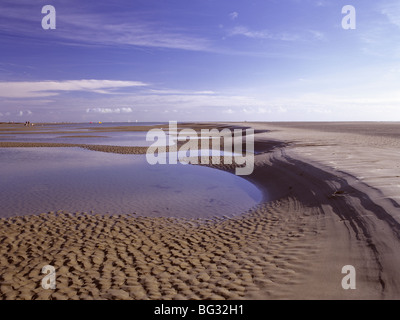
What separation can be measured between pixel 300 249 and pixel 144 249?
174 inches

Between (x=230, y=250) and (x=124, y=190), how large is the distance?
8.41 m

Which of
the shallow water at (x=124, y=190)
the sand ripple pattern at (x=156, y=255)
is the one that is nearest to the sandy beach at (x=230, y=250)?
the sand ripple pattern at (x=156, y=255)

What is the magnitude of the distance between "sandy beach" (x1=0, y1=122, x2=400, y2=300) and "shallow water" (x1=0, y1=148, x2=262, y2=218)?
1.09 metres

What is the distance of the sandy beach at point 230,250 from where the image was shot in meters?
5.27

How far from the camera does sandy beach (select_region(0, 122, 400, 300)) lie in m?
5.27

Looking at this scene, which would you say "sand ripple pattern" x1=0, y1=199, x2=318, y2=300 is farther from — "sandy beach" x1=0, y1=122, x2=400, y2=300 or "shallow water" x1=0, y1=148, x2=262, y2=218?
"shallow water" x1=0, y1=148, x2=262, y2=218

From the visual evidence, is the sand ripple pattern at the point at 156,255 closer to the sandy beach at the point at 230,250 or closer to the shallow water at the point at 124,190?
the sandy beach at the point at 230,250

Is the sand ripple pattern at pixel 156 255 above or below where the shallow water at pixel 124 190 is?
below

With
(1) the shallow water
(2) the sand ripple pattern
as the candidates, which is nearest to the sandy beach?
(2) the sand ripple pattern

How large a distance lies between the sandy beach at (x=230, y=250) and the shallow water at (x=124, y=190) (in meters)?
1.09

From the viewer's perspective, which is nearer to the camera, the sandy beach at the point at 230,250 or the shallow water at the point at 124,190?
the sandy beach at the point at 230,250

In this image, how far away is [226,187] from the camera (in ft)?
50.0
